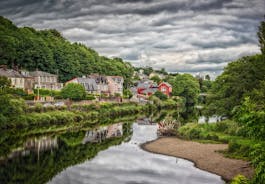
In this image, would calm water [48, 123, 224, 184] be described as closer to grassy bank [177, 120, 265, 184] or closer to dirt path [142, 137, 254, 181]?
dirt path [142, 137, 254, 181]

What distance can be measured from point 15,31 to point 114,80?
37313mm

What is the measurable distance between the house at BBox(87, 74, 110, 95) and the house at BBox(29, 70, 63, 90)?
18207 mm

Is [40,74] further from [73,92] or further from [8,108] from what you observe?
[8,108]

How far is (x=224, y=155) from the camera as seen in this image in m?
40.9

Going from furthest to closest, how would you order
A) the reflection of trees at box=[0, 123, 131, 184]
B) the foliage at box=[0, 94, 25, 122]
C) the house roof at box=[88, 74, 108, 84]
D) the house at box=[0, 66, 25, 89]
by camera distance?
the house roof at box=[88, 74, 108, 84], the house at box=[0, 66, 25, 89], the foliage at box=[0, 94, 25, 122], the reflection of trees at box=[0, 123, 131, 184]

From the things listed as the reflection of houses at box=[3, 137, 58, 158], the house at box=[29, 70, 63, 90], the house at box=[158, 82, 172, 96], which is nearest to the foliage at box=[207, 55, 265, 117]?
the reflection of houses at box=[3, 137, 58, 158]

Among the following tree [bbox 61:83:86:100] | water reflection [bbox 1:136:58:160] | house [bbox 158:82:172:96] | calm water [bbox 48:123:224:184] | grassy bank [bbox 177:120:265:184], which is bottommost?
calm water [bbox 48:123:224:184]

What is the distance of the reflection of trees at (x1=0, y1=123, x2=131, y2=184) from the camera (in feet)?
116

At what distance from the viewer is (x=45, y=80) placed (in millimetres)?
103062

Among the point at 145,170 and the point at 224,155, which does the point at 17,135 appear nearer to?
the point at 145,170

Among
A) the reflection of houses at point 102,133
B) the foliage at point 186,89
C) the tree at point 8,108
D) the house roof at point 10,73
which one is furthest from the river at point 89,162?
the foliage at point 186,89

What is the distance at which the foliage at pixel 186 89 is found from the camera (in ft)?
456

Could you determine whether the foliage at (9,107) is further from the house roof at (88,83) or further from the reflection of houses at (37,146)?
the house roof at (88,83)

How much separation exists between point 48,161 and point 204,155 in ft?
55.7
